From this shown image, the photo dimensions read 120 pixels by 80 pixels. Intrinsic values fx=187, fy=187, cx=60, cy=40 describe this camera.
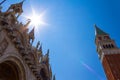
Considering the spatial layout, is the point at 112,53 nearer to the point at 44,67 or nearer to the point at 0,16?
the point at 44,67

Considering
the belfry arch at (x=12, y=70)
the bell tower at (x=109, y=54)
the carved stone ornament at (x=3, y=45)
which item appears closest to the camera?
the carved stone ornament at (x=3, y=45)

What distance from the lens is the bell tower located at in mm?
55656

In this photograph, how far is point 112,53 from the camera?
62.0 meters

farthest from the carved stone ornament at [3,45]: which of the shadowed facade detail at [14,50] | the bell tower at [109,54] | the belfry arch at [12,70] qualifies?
the bell tower at [109,54]

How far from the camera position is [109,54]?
61875 millimetres

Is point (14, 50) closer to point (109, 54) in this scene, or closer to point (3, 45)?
point (3, 45)

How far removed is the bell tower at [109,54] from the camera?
55.7 metres

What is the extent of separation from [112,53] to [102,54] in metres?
3.60

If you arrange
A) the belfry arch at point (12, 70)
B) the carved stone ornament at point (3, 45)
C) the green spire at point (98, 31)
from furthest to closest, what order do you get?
the green spire at point (98, 31) → the belfry arch at point (12, 70) → the carved stone ornament at point (3, 45)

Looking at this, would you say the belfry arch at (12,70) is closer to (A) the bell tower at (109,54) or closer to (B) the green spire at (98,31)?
(A) the bell tower at (109,54)

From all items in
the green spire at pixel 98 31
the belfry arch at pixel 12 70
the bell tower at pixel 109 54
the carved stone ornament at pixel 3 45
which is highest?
the green spire at pixel 98 31

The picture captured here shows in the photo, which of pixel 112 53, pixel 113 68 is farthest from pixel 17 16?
pixel 112 53

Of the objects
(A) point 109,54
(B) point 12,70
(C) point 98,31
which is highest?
(C) point 98,31

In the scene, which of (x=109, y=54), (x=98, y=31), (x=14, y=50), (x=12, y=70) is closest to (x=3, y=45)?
(x=14, y=50)
